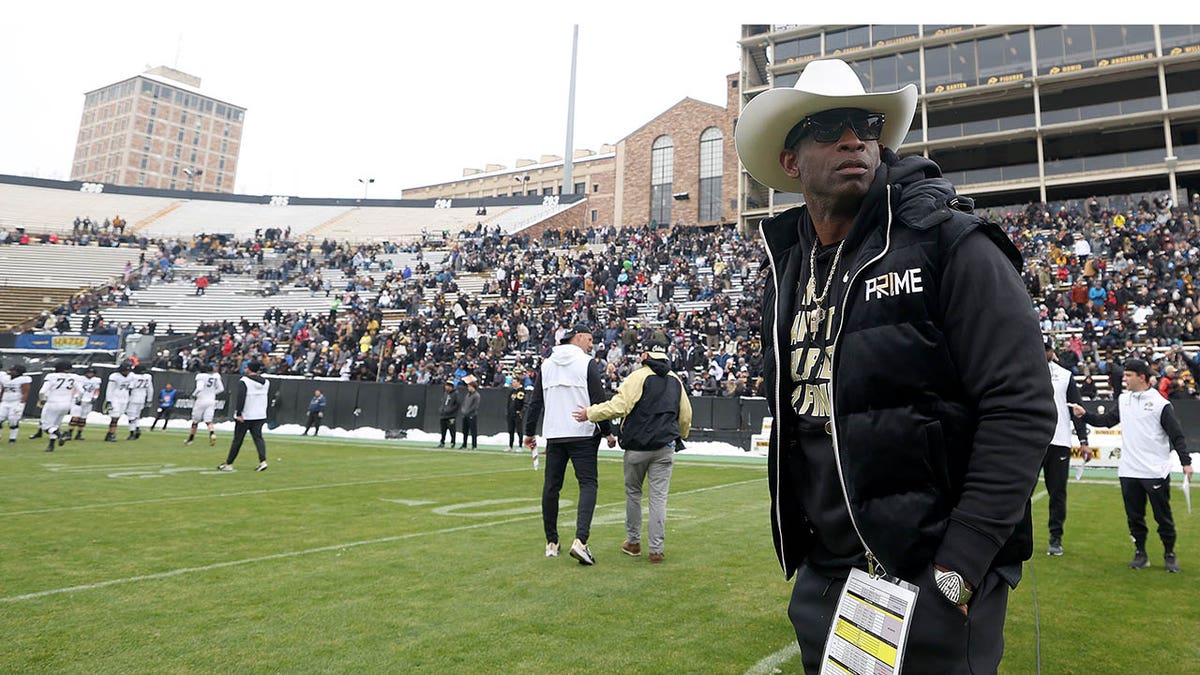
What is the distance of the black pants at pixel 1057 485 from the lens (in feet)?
23.8

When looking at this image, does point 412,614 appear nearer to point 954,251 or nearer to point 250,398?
point 954,251

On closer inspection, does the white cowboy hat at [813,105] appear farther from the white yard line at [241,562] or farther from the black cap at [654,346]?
the white yard line at [241,562]

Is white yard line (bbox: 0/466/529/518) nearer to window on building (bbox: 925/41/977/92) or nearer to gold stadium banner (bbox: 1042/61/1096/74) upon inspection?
window on building (bbox: 925/41/977/92)

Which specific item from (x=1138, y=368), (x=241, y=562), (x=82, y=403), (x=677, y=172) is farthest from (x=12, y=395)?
(x=677, y=172)

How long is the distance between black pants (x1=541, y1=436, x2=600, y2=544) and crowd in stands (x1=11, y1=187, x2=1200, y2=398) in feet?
45.5

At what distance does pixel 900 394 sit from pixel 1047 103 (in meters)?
50.2

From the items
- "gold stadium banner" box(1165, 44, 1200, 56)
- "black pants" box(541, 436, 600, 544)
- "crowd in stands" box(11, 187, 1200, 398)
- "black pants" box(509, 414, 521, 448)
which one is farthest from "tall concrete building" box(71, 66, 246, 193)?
"black pants" box(541, 436, 600, 544)

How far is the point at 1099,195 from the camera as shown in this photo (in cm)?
4119

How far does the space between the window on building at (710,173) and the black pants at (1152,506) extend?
4812cm

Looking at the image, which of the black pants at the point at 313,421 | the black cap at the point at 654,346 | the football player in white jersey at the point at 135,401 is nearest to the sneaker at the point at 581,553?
the black cap at the point at 654,346

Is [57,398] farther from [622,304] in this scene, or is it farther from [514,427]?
[622,304]

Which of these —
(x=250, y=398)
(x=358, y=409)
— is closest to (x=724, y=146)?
(x=358, y=409)

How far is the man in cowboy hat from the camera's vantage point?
162 cm

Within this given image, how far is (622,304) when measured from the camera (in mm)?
30328
